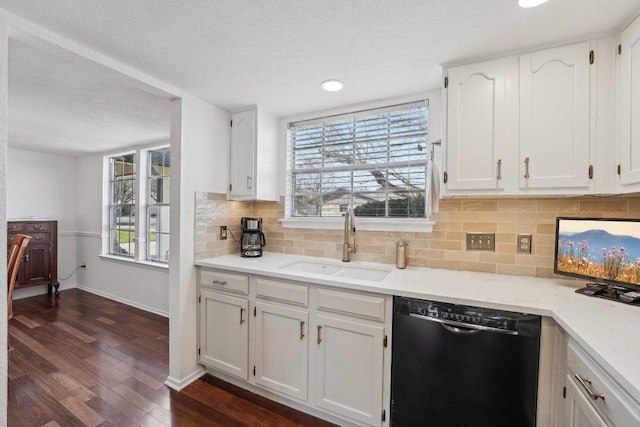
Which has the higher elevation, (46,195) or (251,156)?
(251,156)

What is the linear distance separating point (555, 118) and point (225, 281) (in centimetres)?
226

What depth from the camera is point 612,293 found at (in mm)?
1448

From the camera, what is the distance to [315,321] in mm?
1812

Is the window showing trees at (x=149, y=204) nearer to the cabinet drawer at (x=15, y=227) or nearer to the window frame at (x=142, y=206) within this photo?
the window frame at (x=142, y=206)

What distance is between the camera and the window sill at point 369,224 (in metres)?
2.14

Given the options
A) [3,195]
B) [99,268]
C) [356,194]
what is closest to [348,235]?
[356,194]

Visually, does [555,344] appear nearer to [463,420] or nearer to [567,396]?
[567,396]

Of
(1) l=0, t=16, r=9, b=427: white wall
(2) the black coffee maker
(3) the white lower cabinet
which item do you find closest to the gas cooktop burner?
(3) the white lower cabinet

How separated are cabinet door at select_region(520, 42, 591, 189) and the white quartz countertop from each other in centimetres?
57

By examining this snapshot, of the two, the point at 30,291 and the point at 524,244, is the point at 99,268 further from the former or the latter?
the point at 524,244

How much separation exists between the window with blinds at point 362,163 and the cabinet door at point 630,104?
1.04 m

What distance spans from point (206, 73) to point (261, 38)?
1.91 feet

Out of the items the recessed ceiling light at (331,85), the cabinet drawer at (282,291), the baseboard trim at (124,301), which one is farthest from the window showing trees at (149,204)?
the recessed ceiling light at (331,85)

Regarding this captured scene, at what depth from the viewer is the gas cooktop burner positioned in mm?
1350
